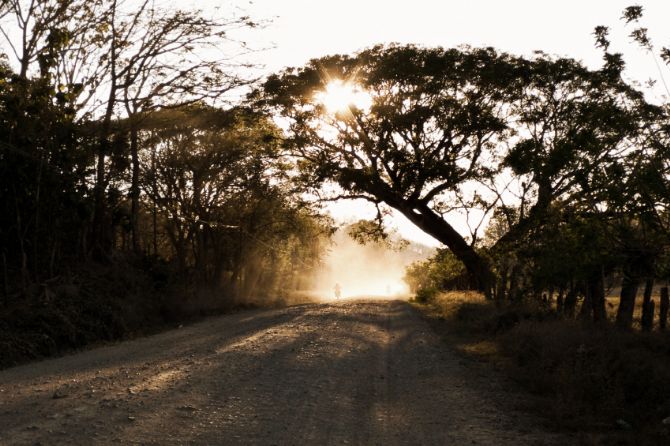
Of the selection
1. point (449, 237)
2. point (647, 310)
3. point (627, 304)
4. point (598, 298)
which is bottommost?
point (647, 310)

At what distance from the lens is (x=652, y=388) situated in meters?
8.98

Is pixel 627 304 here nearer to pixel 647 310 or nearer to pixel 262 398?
pixel 647 310

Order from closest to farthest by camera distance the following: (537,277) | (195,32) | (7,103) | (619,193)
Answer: (619,193), (7,103), (537,277), (195,32)

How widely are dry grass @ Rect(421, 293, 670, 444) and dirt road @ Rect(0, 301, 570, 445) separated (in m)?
0.58

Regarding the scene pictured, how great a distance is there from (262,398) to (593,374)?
464cm

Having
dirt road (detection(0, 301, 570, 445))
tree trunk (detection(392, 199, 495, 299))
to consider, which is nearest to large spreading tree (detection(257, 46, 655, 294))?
tree trunk (detection(392, 199, 495, 299))

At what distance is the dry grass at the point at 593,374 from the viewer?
7777 millimetres

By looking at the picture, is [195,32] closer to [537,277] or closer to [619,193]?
[537,277]

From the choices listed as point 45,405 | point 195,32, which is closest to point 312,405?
point 45,405

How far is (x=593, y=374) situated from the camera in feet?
30.4

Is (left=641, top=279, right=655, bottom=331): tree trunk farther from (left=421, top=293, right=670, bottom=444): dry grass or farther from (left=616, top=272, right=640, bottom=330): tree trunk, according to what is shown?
(left=421, top=293, right=670, bottom=444): dry grass

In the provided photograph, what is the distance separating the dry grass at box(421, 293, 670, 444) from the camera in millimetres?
7777

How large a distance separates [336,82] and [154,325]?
44.1ft

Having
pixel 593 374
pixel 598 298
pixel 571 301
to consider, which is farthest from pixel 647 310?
pixel 593 374
